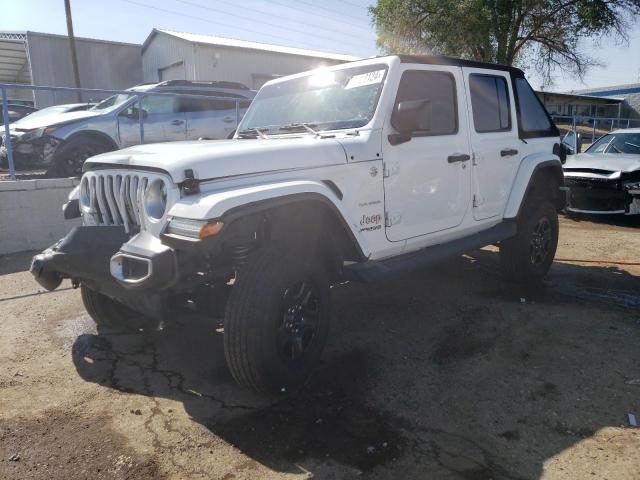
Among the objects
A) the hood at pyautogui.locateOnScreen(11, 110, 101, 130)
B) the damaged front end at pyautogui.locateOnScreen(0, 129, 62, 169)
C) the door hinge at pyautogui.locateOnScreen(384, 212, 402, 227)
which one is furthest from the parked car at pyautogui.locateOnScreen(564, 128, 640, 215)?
the damaged front end at pyautogui.locateOnScreen(0, 129, 62, 169)

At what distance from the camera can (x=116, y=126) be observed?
337 inches

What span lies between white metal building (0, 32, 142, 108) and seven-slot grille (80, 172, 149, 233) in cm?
1969

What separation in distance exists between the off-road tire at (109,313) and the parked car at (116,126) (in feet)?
13.4

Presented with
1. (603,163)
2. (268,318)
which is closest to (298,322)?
(268,318)

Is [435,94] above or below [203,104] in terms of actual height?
below

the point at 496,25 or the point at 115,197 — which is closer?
the point at 115,197

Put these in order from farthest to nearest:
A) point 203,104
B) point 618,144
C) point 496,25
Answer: point 496,25 → point 203,104 → point 618,144

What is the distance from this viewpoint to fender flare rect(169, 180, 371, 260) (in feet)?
8.52

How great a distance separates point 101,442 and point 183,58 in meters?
21.0

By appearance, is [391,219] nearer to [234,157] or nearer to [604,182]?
[234,157]

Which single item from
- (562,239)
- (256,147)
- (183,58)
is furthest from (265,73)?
(256,147)

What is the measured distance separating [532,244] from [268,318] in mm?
3360

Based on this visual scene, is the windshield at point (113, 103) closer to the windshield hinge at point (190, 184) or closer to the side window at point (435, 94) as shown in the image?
the side window at point (435, 94)

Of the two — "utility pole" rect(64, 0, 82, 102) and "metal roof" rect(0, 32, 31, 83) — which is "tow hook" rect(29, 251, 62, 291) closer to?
"utility pole" rect(64, 0, 82, 102)
